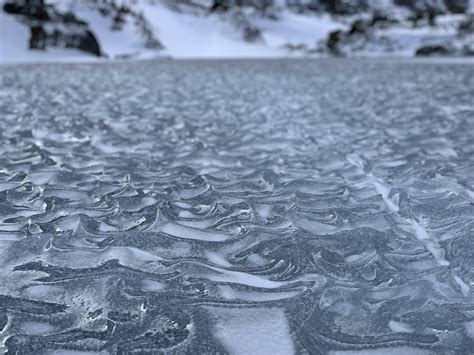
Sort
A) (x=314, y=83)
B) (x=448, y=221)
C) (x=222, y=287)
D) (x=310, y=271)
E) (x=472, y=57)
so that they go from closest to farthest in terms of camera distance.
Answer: (x=222, y=287) < (x=310, y=271) < (x=448, y=221) < (x=314, y=83) < (x=472, y=57)

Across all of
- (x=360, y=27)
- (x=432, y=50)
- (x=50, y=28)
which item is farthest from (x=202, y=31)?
(x=432, y=50)

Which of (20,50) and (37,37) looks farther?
(37,37)

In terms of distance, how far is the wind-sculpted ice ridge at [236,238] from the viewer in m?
2.22

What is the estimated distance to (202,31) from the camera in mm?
36438

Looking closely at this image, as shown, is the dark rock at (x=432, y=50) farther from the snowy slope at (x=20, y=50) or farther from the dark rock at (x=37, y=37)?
the dark rock at (x=37, y=37)

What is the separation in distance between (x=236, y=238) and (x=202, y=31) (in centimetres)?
3511

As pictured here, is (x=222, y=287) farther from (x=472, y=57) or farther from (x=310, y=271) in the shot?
(x=472, y=57)

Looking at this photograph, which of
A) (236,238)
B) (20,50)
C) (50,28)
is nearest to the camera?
(236,238)

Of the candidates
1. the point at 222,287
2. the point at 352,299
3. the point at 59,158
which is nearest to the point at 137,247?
the point at 222,287

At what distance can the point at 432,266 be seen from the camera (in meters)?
2.83

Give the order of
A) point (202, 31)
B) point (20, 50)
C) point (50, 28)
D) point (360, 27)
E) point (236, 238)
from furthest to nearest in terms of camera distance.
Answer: point (202, 31) < point (360, 27) < point (50, 28) < point (20, 50) < point (236, 238)

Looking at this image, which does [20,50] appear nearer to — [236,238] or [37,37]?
[37,37]

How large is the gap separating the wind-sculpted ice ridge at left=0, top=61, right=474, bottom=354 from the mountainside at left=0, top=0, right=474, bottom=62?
20.6 meters

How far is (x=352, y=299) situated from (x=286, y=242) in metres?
0.78
